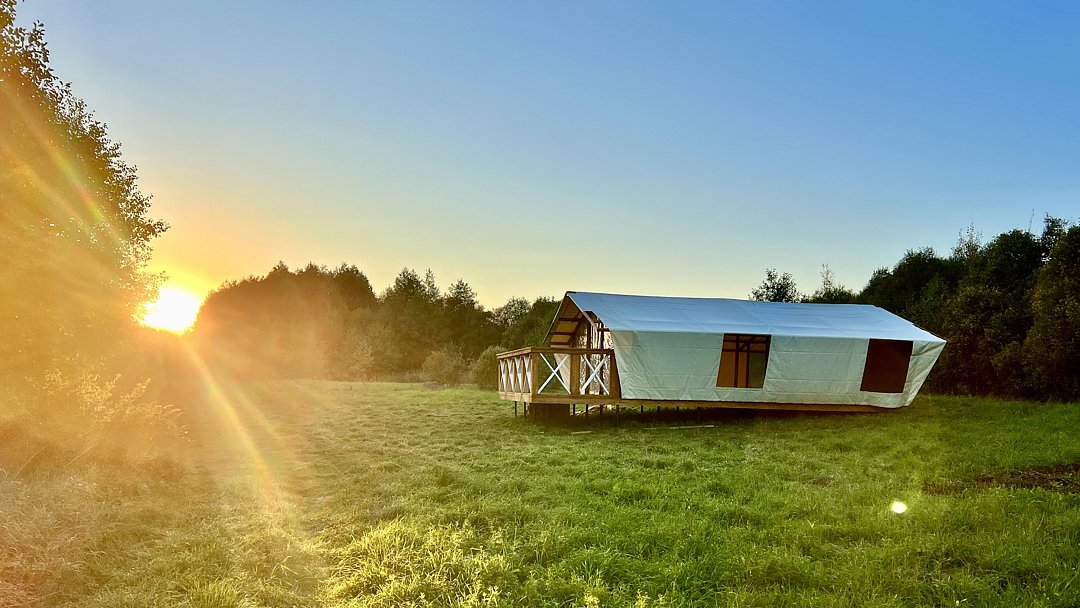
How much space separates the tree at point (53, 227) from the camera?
7.97 metres

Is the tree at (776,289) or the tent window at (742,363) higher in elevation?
the tree at (776,289)

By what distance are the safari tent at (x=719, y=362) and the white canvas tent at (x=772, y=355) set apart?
0.02 m

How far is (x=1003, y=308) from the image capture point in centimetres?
1647

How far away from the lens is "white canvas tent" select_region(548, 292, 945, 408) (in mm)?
12180

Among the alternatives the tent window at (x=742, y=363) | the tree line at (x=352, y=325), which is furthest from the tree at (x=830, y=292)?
the tree line at (x=352, y=325)

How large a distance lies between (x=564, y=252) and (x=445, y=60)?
37.1 ft

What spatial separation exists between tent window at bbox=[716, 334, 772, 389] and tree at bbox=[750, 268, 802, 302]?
14460 mm

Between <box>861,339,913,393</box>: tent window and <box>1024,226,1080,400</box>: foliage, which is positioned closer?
<box>861,339,913,393</box>: tent window

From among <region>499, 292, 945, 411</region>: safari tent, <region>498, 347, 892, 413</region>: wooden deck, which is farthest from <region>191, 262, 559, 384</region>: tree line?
<region>499, 292, 945, 411</region>: safari tent

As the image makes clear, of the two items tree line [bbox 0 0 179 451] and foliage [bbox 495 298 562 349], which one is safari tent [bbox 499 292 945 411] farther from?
foliage [bbox 495 298 562 349]

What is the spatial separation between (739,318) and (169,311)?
1742 cm

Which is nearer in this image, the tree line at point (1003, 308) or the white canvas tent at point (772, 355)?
the white canvas tent at point (772, 355)

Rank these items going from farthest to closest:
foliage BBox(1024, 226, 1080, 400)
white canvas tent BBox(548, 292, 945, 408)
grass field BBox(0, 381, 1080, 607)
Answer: foliage BBox(1024, 226, 1080, 400) → white canvas tent BBox(548, 292, 945, 408) → grass field BBox(0, 381, 1080, 607)

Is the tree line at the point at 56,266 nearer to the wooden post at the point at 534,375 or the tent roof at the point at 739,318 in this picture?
the wooden post at the point at 534,375
